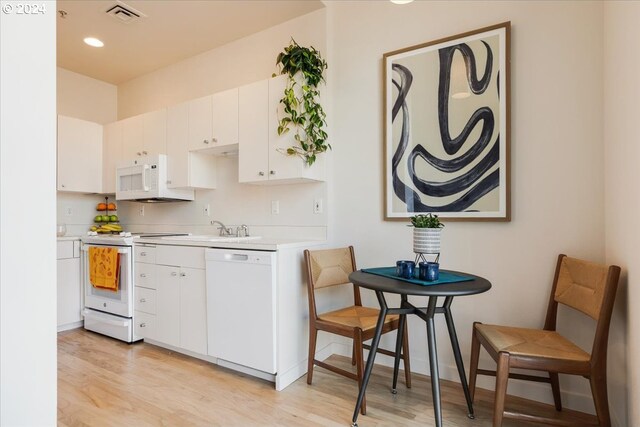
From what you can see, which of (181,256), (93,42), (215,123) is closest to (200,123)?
(215,123)

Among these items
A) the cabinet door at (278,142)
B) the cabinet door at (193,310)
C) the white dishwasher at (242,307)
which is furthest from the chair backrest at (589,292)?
the cabinet door at (193,310)

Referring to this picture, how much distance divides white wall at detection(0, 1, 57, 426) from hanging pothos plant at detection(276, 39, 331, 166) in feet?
5.61

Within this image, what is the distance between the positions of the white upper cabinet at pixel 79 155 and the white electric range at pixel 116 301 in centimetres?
78

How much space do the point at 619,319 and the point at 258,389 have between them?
6.61 feet

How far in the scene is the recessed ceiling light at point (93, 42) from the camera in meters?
3.22

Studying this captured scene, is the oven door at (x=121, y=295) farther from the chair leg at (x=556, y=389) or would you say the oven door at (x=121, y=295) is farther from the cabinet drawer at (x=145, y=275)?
the chair leg at (x=556, y=389)

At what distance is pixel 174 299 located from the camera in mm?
2734

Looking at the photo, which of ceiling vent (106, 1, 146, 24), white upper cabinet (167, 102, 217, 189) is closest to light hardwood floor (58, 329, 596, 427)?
white upper cabinet (167, 102, 217, 189)

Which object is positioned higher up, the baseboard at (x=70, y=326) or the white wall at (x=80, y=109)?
the white wall at (x=80, y=109)

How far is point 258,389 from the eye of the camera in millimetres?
2182

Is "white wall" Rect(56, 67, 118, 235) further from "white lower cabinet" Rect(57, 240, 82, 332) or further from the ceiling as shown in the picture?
"white lower cabinet" Rect(57, 240, 82, 332)

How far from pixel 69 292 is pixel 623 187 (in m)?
4.27

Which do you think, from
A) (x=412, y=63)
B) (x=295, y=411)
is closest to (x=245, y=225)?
(x=295, y=411)

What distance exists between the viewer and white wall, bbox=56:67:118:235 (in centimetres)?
382
